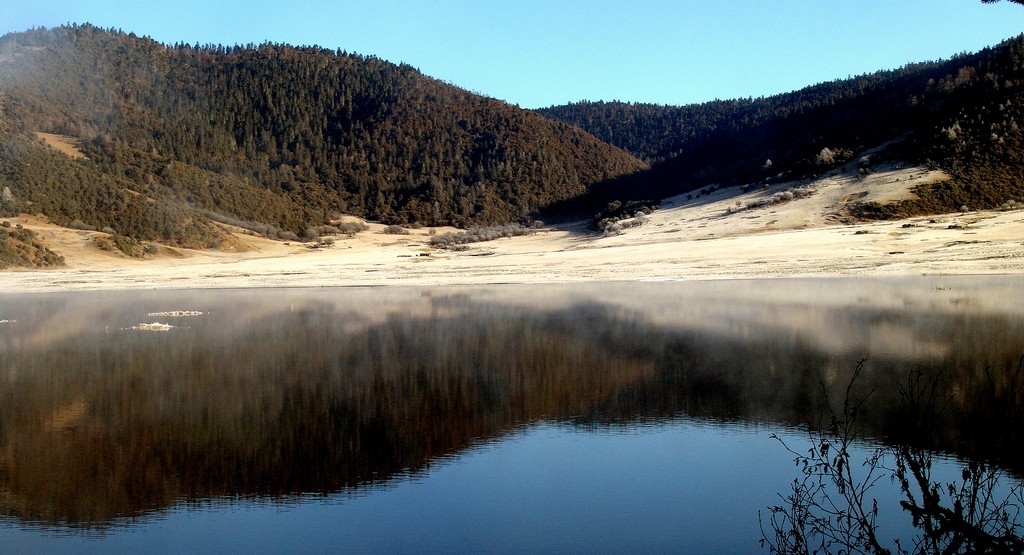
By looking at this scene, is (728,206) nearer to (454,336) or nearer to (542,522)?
(454,336)

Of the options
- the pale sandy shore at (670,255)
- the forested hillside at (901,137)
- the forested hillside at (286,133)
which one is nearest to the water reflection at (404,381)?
the pale sandy shore at (670,255)

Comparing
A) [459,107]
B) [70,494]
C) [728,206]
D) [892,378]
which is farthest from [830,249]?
[459,107]

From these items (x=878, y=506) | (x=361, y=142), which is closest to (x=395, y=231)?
(x=361, y=142)

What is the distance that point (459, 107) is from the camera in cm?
9344

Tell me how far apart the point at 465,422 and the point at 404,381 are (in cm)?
300

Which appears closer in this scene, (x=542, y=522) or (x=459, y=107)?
(x=542, y=522)

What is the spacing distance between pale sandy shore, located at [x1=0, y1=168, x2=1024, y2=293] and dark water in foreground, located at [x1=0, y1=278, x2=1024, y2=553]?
12052 mm

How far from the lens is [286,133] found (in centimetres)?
8506

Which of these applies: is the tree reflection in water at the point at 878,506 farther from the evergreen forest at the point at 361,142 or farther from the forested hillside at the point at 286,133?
the forested hillside at the point at 286,133

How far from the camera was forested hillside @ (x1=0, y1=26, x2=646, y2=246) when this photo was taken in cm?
6919

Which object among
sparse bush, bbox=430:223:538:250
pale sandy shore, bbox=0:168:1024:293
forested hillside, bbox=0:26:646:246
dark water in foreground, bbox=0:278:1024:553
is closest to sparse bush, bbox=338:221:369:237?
forested hillside, bbox=0:26:646:246

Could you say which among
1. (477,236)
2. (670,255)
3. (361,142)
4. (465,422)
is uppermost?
(361,142)

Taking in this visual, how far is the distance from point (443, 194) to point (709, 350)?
63.8 meters

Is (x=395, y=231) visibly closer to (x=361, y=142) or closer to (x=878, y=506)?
(x=361, y=142)
